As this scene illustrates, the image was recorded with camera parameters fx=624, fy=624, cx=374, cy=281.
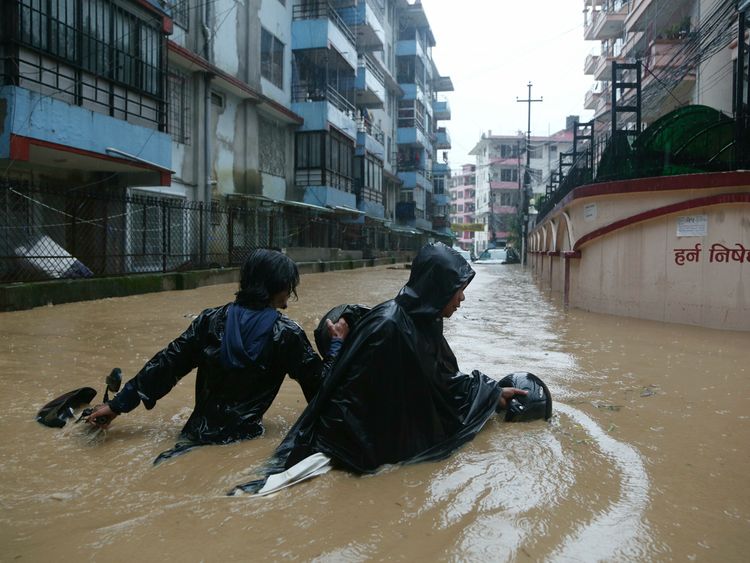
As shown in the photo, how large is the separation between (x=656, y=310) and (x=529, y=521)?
6.79 meters

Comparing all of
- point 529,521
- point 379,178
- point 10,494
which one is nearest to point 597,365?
point 529,521

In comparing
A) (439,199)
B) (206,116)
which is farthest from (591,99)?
(206,116)

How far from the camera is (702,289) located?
787 cm

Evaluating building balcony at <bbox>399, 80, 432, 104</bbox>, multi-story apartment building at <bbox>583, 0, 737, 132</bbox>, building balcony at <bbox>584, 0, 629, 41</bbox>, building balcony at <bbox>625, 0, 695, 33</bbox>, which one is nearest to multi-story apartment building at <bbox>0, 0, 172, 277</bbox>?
multi-story apartment building at <bbox>583, 0, 737, 132</bbox>

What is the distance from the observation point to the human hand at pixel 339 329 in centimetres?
318

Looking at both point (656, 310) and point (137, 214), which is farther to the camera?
point (137, 214)

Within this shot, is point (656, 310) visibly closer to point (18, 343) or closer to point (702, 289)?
point (702, 289)

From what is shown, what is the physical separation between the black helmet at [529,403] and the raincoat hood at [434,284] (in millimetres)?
1071

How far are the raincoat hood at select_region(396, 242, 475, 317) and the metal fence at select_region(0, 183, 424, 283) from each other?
803 centimetres

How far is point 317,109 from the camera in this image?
23.5 metres

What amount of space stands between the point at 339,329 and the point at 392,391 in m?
0.53

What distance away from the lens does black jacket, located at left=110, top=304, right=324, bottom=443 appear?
3.08m

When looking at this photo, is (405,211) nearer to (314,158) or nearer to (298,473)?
(314,158)

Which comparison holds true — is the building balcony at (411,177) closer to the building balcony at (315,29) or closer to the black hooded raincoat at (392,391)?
the building balcony at (315,29)
